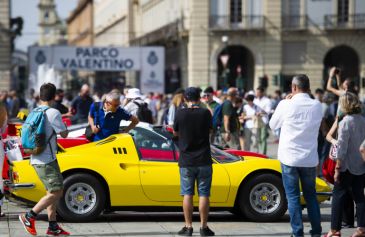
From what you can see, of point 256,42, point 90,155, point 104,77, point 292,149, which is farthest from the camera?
point 104,77

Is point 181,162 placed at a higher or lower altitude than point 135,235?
higher

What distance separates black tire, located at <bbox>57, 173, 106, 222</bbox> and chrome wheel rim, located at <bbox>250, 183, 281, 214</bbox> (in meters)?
1.89

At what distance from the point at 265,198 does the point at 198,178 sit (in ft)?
5.99

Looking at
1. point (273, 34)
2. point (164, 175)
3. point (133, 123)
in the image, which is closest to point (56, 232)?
point (164, 175)

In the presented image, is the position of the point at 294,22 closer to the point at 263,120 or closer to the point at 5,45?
the point at 5,45

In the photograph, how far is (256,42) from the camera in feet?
206

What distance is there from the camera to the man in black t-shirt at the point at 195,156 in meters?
10.8

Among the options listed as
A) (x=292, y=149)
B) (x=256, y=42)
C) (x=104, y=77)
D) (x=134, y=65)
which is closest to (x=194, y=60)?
(x=256, y=42)

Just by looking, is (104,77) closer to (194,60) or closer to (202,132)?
(194,60)

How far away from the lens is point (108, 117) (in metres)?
13.8

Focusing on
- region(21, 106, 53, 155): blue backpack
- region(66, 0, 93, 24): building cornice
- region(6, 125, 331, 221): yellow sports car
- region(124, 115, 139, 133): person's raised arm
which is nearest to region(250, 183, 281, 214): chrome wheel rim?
region(6, 125, 331, 221): yellow sports car

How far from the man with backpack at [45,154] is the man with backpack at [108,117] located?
8.84ft

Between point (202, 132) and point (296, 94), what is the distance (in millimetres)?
1177

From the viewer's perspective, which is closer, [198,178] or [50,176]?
[50,176]
